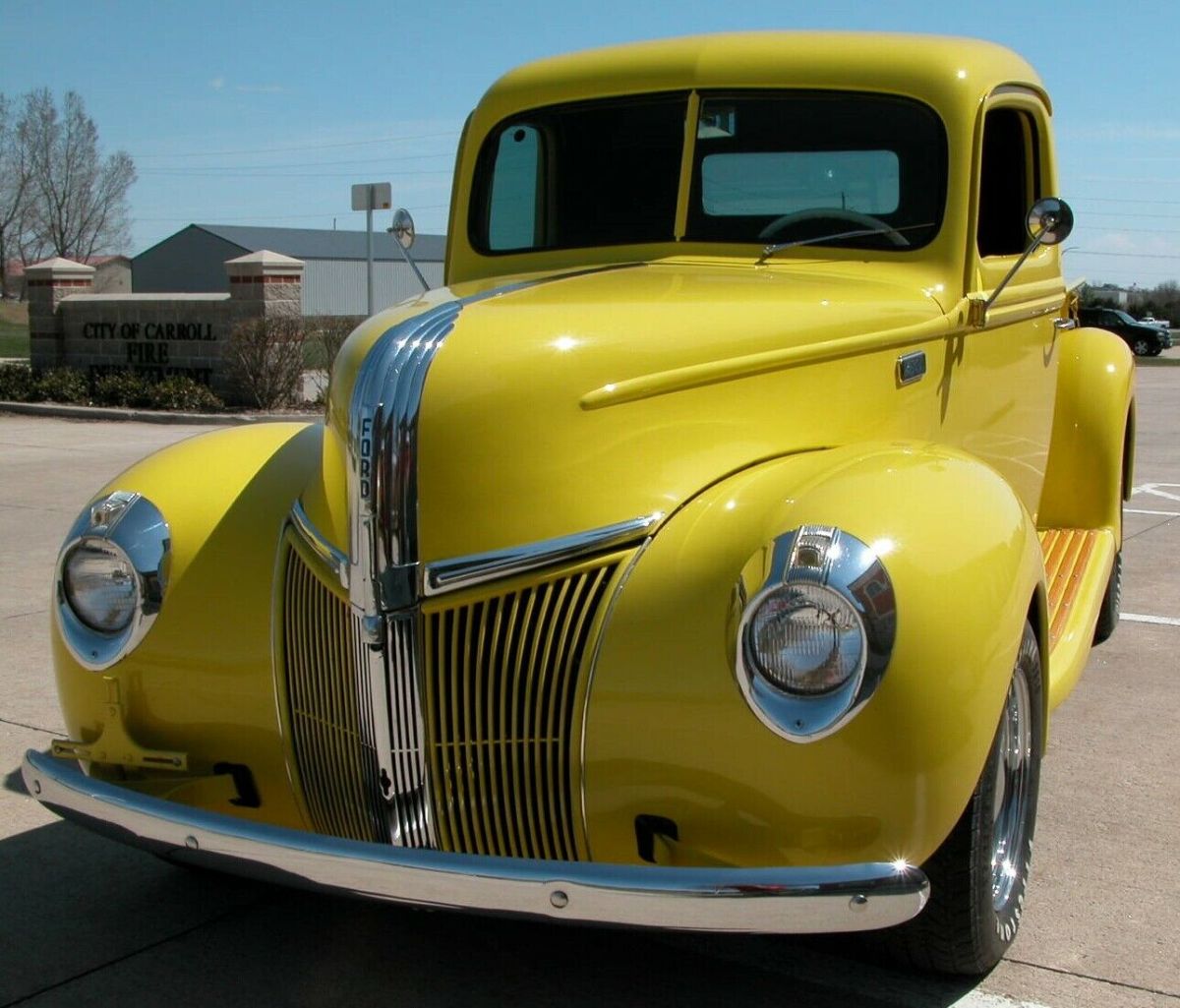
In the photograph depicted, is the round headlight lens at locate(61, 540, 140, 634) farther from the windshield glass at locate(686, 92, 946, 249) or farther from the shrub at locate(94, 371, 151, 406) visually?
the shrub at locate(94, 371, 151, 406)

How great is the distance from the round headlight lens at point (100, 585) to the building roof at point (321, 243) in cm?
5908

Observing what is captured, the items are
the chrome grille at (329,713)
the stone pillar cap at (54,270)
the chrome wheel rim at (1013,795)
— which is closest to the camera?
the chrome grille at (329,713)

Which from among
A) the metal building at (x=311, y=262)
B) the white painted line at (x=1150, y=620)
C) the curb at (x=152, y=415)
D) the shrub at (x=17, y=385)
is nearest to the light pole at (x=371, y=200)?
the curb at (x=152, y=415)

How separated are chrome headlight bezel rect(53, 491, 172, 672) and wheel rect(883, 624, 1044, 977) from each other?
1661 millimetres

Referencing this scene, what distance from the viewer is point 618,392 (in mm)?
2920

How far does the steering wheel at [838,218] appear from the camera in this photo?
399 cm

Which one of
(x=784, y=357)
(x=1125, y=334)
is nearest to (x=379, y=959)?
(x=784, y=357)

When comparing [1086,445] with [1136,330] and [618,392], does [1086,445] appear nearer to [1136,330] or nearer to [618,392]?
[618,392]

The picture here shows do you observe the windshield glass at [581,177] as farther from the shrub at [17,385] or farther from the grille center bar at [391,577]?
the shrub at [17,385]

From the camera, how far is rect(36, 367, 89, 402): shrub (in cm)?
1766

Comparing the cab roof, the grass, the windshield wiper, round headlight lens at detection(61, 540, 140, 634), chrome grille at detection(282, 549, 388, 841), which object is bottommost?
the grass

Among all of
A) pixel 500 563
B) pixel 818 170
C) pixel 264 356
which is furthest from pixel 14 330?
pixel 500 563

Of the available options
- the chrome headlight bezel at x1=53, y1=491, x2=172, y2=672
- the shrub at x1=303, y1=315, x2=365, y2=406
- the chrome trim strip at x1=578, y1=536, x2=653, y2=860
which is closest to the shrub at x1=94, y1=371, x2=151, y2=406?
the shrub at x1=303, y1=315, x2=365, y2=406

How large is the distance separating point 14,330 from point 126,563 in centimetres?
4584
